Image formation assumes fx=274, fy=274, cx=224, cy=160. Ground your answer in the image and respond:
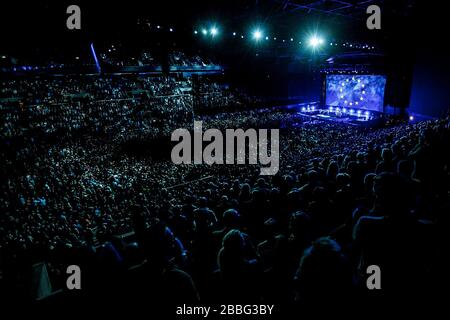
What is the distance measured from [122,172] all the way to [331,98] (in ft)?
66.4

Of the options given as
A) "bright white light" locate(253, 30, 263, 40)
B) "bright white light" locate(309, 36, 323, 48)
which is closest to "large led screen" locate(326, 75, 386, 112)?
"bright white light" locate(309, 36, 323, 48)

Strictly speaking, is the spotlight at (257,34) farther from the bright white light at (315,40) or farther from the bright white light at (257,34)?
the bright white light at (315,40)

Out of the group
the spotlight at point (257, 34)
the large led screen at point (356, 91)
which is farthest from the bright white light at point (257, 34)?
the large led screen at point (356, 91)

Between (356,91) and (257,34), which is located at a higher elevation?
(257,34)

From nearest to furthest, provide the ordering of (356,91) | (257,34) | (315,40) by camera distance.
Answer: (257,34) → (315,40) → (356,91)

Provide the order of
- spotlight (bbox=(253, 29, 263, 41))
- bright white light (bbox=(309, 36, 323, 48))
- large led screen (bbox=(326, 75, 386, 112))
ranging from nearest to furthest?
1. spotlight (bbox=(253, 29, 263, 41))
2. bright white light (bbox=(309, 36, 323, 48))
3. large led screen (bbox=(326, 75, 386, 112))

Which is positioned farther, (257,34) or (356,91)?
(356,91)

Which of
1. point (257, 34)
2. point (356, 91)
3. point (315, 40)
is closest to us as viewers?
point (257, 34)

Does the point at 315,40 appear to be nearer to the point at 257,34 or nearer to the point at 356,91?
the point at 257,34

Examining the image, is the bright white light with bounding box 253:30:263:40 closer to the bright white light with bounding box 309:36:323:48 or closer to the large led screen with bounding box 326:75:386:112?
the bright white light with bounding box 309:36:323:48

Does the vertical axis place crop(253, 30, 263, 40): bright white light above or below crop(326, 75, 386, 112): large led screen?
above

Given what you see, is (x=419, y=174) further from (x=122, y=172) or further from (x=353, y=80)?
(x=353, y=80)

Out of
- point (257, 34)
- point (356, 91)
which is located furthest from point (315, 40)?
point (356, 91)

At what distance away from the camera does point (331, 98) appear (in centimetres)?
2431
